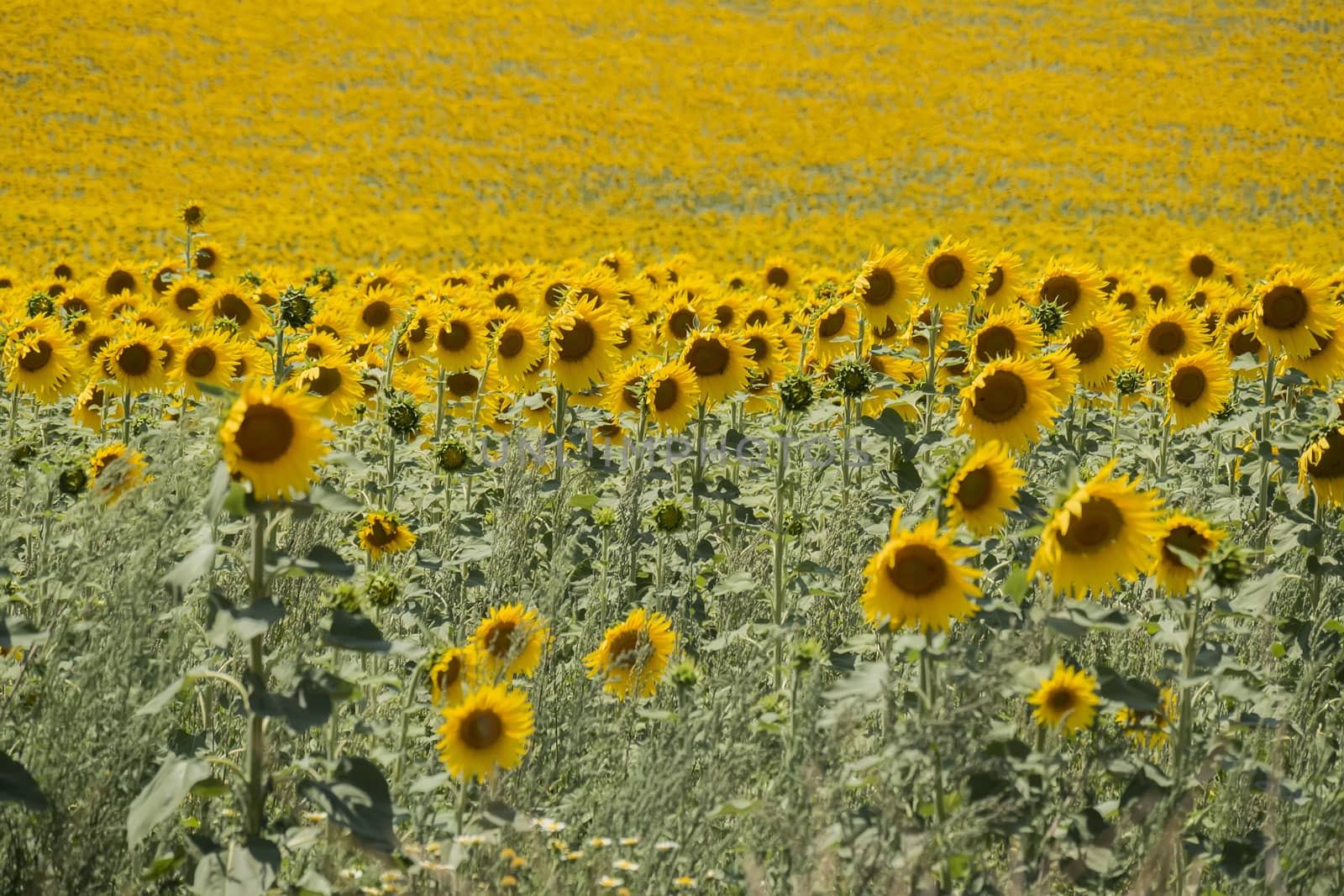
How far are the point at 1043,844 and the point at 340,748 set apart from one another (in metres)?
2.00

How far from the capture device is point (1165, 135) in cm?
3012

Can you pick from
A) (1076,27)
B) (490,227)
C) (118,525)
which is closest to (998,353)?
(118,525)

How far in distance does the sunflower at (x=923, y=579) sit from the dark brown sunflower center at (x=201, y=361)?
3.83 metres

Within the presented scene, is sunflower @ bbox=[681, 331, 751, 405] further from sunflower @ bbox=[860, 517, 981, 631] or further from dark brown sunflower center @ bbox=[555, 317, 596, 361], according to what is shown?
sunflower @ bbox=[860, 517, 981, 631]

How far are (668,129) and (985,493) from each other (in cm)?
3005

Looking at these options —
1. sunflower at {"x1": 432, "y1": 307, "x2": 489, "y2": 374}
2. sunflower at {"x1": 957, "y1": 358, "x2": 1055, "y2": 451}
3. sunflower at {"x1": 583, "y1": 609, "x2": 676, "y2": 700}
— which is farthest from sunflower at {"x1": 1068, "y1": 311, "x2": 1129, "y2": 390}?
sunflower at {"x1": 432, "y1": 307, "x2": 489, "y2": 374}

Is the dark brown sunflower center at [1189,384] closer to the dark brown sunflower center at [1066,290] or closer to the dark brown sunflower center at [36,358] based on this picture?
the dark brown sunflower center at [1066,290]

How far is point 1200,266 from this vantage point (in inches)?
357

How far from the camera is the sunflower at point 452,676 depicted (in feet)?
9.32

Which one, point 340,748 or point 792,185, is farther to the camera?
point 792,185

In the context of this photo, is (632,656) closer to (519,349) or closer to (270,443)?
(270,443)

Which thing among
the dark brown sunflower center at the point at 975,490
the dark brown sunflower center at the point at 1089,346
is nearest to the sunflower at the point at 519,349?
the dark brown sunflower center at the point at 1089,346

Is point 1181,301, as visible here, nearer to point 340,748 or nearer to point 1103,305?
point 1103,305

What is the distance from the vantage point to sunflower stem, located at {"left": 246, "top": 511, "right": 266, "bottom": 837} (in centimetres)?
238
